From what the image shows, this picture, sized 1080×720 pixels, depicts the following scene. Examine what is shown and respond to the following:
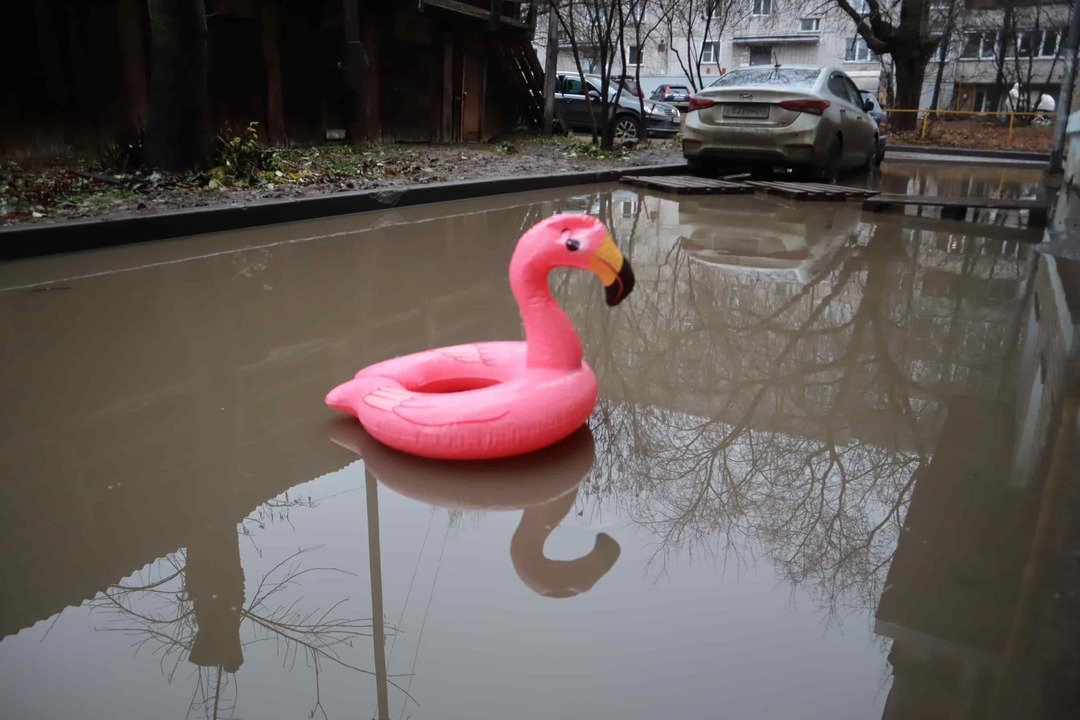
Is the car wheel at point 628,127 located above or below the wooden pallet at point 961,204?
above

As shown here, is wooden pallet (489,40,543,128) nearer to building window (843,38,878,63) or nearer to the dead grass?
the dead grass

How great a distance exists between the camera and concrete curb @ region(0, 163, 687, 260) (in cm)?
533

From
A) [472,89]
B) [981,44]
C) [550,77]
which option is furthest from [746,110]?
[981,44]

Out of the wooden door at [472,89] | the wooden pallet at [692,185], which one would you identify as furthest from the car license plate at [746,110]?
the wooden door at [472,89]

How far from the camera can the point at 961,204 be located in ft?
24.8

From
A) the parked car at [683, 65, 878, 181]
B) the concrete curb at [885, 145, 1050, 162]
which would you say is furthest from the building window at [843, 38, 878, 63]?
the parked car at [683, 65, 878, 181]

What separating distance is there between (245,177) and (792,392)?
6.47m

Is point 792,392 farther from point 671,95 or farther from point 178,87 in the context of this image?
point 671,95

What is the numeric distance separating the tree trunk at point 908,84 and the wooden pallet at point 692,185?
15.4 metres

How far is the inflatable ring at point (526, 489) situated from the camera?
2.04m

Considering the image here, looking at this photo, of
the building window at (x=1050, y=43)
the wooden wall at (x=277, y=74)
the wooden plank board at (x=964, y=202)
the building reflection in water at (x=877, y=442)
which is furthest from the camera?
the building window at (x=1050, y=43)

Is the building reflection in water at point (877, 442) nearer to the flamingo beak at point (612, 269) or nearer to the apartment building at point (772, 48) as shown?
the flamingo beak at point (612, 269)

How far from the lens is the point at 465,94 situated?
15633mm

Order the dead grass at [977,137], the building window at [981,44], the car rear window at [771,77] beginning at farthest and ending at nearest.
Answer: the building window at [981,44]
the dead grass at [977,137]
the car rear window at [771,77]
